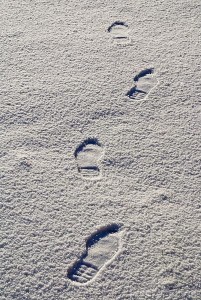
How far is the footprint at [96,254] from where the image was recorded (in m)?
1.55

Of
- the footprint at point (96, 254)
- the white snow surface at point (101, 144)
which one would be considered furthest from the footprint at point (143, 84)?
the footprint at point (96, 254)

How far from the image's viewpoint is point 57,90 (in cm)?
213

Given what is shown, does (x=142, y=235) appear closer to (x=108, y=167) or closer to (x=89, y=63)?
(x=108, y=167)

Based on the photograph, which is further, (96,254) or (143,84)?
(143,84)

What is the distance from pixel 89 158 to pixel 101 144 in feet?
0.29

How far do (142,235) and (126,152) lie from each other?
0.37 m

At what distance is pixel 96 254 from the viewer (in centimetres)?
160

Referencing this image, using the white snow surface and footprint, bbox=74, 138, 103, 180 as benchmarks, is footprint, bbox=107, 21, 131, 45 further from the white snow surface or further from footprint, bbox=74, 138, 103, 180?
footprint, bbox=74, 138, 103, 180

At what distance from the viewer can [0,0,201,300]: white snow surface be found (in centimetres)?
156

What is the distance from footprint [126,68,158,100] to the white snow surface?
0.03m

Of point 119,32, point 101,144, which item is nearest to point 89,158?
point 101,144

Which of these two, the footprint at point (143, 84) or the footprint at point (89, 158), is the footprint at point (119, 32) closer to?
the footprint at point (143, 84)

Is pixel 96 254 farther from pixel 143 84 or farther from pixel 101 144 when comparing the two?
pixel 143 84

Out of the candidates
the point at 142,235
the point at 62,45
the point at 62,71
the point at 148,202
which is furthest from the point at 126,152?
the point at 62,45
